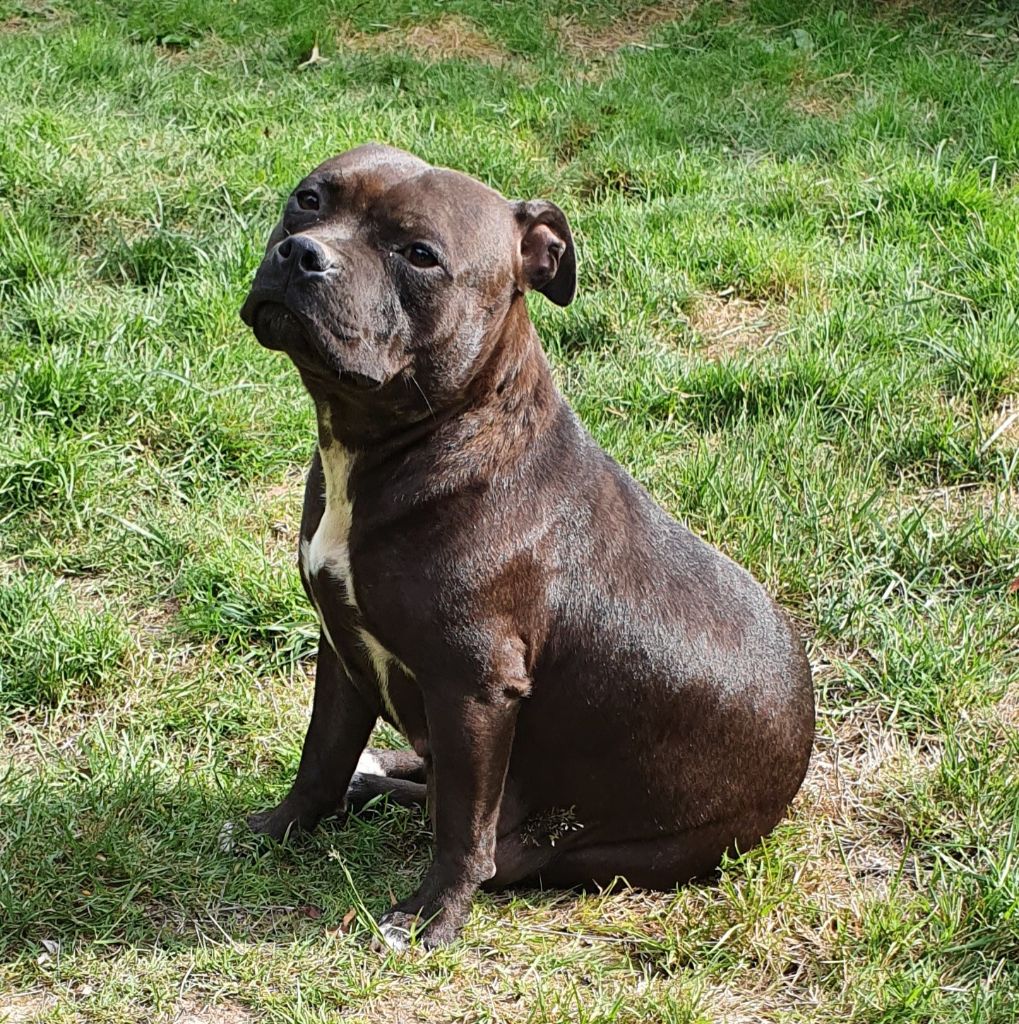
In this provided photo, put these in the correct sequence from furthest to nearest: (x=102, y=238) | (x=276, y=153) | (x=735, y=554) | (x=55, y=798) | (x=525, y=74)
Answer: (x=525, y=74)
(x=276, y=153)
(x=102, y=238)
(x=735, y=554)
(x=55, y=798)

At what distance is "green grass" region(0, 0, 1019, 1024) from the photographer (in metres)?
3.60

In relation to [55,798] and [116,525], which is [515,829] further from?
[116,525]

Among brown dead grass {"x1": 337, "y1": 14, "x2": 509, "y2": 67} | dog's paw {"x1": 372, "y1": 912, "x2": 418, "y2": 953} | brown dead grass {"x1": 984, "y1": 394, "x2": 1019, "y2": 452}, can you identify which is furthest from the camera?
brown dead grass {"x1": 337, "y1": 14, "x2": 509, "y2": 67}

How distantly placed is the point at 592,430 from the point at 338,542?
82.3 inches

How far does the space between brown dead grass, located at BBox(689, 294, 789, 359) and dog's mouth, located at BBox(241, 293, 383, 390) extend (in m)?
2.85

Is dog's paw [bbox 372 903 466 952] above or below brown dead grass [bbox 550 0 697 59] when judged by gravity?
below

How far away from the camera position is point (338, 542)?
136 inches

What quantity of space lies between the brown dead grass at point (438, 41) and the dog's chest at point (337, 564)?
4803 millimetres

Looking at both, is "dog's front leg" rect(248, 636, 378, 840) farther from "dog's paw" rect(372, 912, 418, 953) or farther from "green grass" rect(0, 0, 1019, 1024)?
"dog's paw" rect(372, 912, 418, 953)

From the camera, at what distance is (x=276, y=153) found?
668cm

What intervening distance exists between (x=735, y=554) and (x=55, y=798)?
2199 millimetres

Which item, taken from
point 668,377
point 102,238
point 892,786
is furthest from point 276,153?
point 892,786

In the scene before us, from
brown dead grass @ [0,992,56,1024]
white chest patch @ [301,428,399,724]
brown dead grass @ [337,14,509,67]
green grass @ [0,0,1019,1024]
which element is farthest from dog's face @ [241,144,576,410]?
brown dead grass @ [337,14,509,67]

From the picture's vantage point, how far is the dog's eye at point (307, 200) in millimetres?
3324
